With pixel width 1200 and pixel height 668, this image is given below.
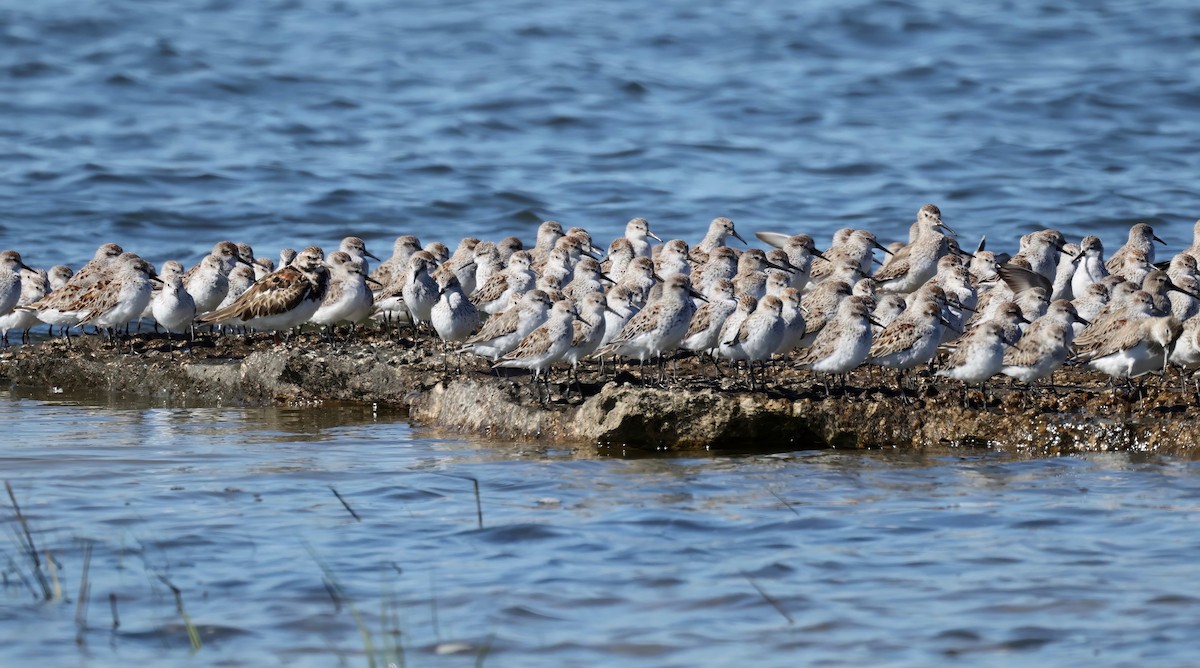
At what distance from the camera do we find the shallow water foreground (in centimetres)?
726

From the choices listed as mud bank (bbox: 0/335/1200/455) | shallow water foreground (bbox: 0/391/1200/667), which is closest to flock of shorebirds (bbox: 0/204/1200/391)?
mud bank (bbox: 0/335/1200/455)

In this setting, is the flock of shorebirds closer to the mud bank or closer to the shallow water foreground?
the mud bank

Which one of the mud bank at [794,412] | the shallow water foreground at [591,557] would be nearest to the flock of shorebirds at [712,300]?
the mud bank at [794,412]

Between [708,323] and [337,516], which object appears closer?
[337,516]

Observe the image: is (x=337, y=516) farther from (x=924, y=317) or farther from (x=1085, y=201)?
(x=1085, y=201)

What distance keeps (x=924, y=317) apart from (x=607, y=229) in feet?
43.8

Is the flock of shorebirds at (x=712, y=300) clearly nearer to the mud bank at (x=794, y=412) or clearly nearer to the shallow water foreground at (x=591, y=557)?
the mud bank at (x=794, y=412)

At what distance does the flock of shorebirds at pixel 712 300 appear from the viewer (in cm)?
1184

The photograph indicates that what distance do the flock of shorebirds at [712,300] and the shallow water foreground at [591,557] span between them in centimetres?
113

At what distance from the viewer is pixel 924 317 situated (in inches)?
471

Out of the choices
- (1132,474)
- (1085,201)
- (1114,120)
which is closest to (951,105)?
(1114,120)

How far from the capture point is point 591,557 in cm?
862

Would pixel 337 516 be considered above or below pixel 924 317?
below

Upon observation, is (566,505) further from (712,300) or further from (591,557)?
(712,300)
